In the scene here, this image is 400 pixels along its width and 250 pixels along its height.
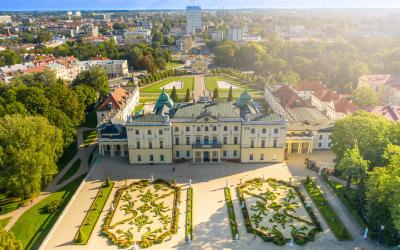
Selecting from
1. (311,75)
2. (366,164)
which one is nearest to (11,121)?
(366,164)

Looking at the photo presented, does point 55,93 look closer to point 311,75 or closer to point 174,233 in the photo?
point 174,233

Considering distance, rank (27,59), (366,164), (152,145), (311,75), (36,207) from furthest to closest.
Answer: (27,59) → (311,75) → (152,145) → (36,207) → (366,164)

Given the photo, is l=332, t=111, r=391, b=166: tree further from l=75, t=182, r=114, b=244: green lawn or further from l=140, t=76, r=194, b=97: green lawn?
l=140, t=76, r=194, b=97: green lawn

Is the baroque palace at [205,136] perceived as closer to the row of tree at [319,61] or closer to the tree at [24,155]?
the tree at [24,155]

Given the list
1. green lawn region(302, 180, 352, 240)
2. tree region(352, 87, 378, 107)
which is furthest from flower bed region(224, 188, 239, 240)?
tree region(352, 87, 378, 107)

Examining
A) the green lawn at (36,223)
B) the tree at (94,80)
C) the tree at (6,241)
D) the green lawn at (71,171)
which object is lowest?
the green lawn at (36,223)

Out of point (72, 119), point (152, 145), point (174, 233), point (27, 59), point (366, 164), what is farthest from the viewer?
point (27, 59)

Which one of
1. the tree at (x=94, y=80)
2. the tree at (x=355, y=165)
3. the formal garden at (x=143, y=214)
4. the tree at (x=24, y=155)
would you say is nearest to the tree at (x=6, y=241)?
the formal garden at (x=143, y=214)
